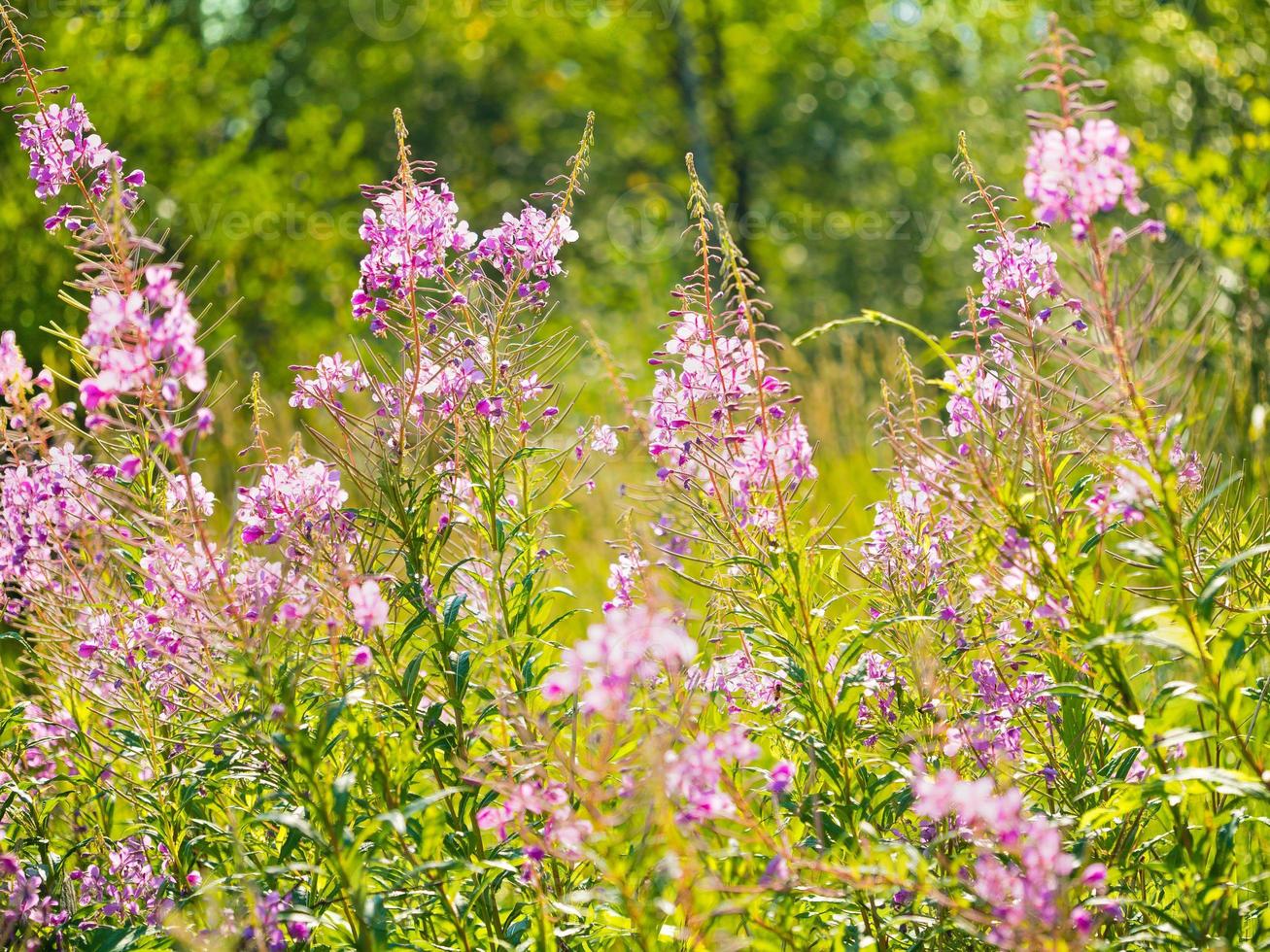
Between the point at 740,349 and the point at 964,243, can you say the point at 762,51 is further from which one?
the point at 740,349

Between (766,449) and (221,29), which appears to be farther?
(221,29)

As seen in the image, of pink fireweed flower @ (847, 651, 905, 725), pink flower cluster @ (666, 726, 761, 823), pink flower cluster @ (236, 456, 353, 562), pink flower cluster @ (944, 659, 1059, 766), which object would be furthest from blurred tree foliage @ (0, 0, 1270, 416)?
pink flower cluster @ (666, 726, 761, 823)

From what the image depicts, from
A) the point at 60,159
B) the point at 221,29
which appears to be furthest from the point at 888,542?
the point at 221,29

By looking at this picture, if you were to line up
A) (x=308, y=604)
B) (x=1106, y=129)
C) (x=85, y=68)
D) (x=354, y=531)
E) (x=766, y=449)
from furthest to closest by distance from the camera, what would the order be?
1. (x=85, y=68)
2. (x=354, y=531)
3. (x=766, y=449)
4. (x=308, y=604)
5. (x=1106, y=129)

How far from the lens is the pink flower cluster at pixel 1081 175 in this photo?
1.98 m

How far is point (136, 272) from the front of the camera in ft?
7.69

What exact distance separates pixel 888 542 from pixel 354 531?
120 centimetres

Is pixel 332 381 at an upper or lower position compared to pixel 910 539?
upper

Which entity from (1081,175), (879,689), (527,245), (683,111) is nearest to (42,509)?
(527,245)

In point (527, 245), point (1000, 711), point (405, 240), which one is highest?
point (527, 245)

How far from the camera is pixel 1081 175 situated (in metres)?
1.99

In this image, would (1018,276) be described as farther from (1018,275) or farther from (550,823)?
(550,823)

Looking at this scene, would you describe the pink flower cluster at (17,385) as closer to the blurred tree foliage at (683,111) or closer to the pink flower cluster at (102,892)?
the pink flower cluster at (102,892)

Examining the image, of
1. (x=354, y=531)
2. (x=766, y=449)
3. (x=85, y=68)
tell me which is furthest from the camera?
(x=85, y=68)
